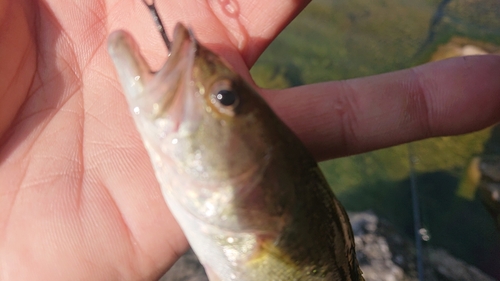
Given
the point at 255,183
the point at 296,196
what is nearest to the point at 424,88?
the point at 296,196

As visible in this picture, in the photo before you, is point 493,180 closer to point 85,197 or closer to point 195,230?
point 195,230

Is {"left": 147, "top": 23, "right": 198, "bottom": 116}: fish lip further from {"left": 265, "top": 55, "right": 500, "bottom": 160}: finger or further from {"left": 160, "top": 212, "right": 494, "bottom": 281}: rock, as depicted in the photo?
{"left": 160, "top": 212, "right": 494, "bottom": 281}: rock

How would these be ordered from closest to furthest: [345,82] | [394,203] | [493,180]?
[345,82]
[493,180]
[394,203]

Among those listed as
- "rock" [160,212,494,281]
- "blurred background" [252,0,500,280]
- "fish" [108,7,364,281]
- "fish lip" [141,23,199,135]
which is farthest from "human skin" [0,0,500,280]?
"blurred background" [252,0,500,280]

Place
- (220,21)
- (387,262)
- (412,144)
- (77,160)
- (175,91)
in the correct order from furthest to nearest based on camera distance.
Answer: (412,144)
(387,262)
(220,21)
(77,160)
(175,91)

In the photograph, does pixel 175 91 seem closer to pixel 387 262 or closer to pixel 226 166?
pixel 226 166

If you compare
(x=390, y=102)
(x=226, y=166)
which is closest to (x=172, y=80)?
(x=226, y=166)
